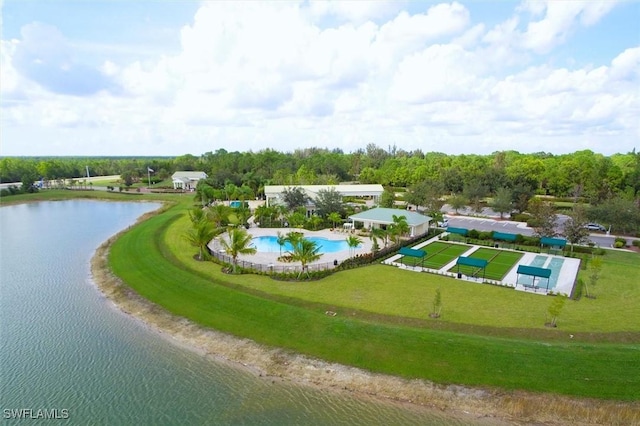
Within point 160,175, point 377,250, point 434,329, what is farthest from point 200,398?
point 160,175

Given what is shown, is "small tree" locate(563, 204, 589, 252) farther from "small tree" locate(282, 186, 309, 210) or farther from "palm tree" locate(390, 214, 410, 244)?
"small tree" locate(282, 186, 309, 210)

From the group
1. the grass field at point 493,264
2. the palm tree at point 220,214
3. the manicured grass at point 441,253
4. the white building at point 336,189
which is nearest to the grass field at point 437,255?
the manicured grass at point 441,253

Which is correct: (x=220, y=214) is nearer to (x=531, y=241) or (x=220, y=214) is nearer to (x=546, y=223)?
(x=531, y=241)

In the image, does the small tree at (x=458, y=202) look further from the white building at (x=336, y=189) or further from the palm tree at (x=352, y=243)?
the palm tree at (x=352, y=243)

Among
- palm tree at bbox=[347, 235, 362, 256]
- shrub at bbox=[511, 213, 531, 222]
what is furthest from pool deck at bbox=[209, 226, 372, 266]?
shrub at bbox=[511, 213, 531, 222]

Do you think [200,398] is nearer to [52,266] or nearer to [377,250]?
[377,250]

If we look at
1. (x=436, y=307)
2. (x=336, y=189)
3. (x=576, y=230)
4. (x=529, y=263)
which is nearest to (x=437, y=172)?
(x=336, y=189)
